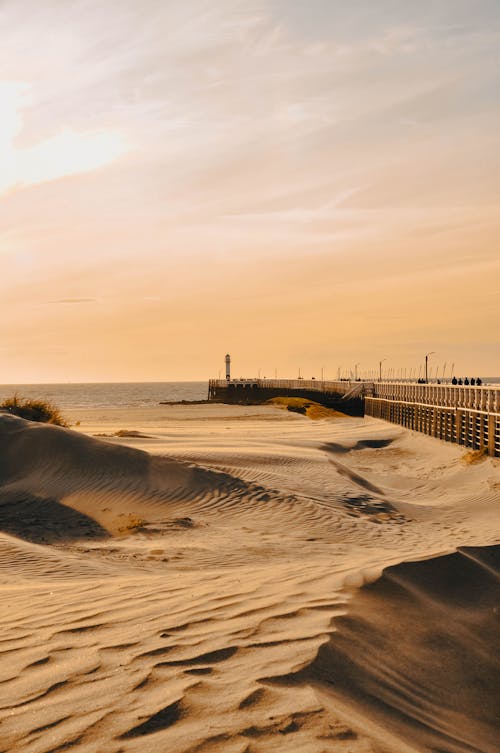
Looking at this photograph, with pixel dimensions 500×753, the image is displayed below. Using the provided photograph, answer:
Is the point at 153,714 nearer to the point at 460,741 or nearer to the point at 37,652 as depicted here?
the point at 37,652

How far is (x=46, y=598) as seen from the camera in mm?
6395

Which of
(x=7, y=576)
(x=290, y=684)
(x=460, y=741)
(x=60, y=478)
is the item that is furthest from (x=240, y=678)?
(x=60, y=478)

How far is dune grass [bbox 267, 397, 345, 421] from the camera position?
161 feet

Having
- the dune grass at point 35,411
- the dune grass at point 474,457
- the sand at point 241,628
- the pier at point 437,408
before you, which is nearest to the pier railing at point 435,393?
the pier at point 437,408

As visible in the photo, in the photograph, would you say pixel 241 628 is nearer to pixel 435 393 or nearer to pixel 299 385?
pixel 435 393

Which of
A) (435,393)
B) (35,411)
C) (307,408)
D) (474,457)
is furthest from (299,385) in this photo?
(474,457)

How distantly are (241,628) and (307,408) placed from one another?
159ft

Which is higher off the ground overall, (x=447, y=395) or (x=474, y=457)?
(x=447, y=395)

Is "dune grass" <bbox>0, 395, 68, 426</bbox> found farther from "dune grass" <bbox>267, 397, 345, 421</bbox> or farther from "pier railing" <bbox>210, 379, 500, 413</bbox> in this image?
"dune grass" <bbox>267, 397, 345, 421</bbox>

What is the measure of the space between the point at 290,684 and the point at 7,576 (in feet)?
16.3

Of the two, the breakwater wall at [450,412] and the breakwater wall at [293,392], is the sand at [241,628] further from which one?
the breakwater wall at [293,392]

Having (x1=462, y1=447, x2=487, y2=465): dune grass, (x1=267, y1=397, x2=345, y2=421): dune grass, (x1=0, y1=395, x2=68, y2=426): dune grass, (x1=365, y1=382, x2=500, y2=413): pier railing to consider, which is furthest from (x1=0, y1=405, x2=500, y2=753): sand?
(x1=267, y1=397, x2=345, y2=421): dune grass

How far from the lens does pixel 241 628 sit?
5098mm

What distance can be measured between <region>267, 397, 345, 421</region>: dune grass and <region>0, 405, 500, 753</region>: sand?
3460 cm
